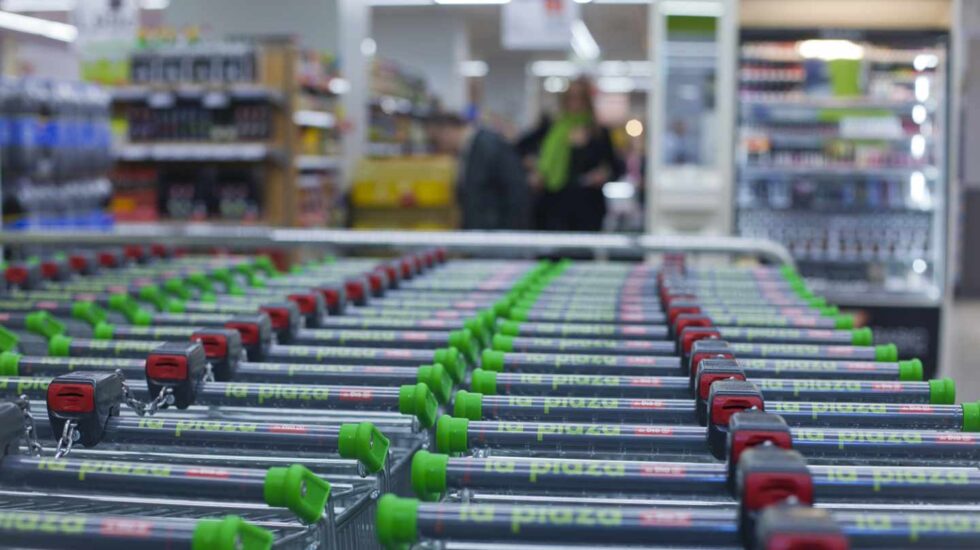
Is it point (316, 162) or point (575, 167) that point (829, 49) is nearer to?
point (575, 167)

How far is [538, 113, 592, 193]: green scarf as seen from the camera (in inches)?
313

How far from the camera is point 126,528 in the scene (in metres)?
1.17

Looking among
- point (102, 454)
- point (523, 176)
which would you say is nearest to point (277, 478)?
point (102, 454)

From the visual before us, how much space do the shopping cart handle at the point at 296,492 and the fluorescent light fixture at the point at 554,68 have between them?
2441cm

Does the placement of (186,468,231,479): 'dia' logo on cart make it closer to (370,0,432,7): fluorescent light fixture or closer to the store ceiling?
(370,0,432,7): fluorescent light fixture

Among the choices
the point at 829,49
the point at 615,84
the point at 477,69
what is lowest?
the point at 829,49

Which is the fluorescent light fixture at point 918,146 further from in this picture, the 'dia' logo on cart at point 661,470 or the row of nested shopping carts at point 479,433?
the 'dia' logo on cart at point 661,470

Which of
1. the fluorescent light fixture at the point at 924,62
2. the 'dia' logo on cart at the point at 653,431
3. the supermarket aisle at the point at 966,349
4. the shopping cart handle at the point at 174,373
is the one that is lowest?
the supermarket aisle at the point at 966,349

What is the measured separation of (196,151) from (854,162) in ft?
15.2

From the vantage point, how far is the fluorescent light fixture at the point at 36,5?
17.1 m

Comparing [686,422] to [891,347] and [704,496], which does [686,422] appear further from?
[891,347]

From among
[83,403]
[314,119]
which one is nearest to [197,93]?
[314,119]

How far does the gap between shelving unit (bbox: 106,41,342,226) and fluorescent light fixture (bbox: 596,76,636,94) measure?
71.2 feet

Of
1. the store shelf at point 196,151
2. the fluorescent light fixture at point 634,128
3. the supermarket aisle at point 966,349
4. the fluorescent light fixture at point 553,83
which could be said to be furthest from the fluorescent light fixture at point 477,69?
the store shelf at point 196,151
